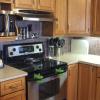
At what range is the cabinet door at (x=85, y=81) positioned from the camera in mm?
2800

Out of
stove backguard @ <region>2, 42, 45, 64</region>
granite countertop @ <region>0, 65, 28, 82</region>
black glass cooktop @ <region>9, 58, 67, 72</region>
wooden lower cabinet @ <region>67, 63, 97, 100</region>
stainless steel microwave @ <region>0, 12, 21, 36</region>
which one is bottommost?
wooden lower cabinet @ <region>67, 63, 97, 100</region>

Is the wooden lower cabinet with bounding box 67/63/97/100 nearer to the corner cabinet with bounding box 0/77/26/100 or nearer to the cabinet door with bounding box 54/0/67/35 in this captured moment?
the cabinet door with bounding box 54/0/67/35

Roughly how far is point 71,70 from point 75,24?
0.79 m

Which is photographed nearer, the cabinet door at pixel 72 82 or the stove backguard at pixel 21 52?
the stove backguard at pixel 21 52

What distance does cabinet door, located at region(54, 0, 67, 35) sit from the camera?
2803 millimetres

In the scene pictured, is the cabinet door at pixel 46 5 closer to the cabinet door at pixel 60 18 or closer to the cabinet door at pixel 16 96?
the cabinet door at pixel 60 18

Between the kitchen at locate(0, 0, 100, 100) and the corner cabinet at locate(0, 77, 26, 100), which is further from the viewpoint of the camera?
the kitchen at locate(0, 0, 100, 100)

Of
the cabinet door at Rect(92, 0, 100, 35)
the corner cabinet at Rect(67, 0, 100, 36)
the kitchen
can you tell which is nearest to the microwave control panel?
the kitchen

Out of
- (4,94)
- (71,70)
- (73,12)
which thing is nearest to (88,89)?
(71,70)

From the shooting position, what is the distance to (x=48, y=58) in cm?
295

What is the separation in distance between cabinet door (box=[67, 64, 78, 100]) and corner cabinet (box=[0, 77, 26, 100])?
0.91 m

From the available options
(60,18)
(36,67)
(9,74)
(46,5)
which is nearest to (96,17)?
(60,18)

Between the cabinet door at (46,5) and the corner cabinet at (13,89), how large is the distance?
3.47ft

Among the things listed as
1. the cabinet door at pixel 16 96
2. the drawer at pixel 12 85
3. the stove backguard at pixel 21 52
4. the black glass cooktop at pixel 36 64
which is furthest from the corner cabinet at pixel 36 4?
the cabinet door at pixel 16 96
